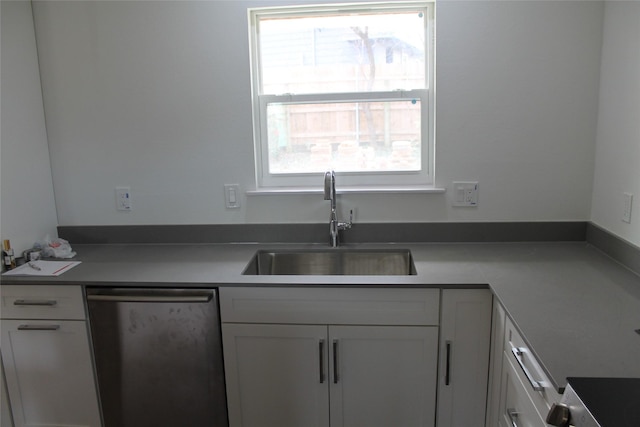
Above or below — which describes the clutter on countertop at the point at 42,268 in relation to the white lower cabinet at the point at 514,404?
above

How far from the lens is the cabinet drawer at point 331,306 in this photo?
173 cm

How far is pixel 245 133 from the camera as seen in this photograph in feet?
7.27

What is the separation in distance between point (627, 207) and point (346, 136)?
1.26 metres

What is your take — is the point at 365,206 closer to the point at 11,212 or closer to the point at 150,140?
the point at 150,140

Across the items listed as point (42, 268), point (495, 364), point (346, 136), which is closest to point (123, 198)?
point (42, 268)

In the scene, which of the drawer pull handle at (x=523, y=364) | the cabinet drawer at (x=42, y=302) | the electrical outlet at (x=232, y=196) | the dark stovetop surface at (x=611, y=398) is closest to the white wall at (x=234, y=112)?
the electrical outlet at (x=232, y=196)

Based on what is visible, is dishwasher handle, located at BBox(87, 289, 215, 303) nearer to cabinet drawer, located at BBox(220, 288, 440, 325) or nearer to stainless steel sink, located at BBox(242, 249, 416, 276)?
cabinet drawer, located at BBox(220, 288, 440, 325)

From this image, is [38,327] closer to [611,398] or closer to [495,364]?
[495,364]

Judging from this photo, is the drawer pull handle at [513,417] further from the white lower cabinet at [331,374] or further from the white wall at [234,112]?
the white wall at [234,112]

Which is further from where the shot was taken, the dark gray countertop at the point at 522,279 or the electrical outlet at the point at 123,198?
the electrical outlet at the point at 123,198

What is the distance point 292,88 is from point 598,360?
68.4 inches

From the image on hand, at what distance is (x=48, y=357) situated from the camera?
193 cm

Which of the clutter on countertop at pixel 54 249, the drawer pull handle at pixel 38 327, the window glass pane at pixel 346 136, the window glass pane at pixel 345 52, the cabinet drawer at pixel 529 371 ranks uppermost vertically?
the window glass pane at pixel 345 52

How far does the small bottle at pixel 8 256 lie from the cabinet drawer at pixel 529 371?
208 centimetres
